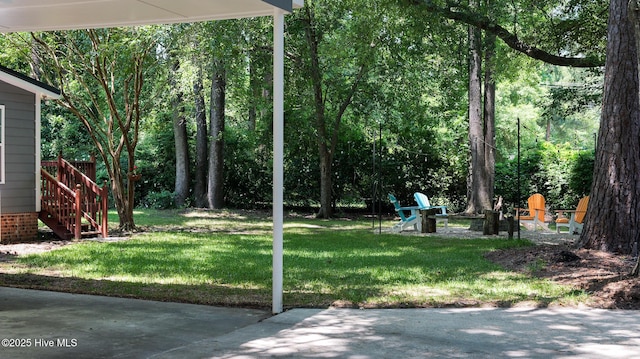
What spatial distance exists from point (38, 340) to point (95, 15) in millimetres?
4165

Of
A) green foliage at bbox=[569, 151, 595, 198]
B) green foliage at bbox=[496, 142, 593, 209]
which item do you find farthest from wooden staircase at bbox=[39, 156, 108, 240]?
green foliage at bbox=[569, 151, 595, 198]

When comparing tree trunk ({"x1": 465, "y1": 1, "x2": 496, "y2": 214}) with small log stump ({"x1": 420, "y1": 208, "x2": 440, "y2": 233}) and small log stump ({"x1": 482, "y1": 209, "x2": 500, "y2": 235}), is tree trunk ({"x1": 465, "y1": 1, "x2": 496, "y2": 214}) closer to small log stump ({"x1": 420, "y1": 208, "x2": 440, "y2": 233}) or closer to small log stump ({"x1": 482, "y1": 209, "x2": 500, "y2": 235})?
small log stump ({"x1": 420, "y1": 208, "x2": 440, "y2": 233})

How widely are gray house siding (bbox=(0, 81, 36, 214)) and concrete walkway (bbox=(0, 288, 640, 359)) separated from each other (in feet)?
23.0

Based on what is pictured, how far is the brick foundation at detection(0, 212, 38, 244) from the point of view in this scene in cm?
1319

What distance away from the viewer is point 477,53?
1950 centimetres


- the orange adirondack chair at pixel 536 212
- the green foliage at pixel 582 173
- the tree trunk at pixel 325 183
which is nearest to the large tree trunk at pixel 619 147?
the orange adirondack chair at pixel 536 212

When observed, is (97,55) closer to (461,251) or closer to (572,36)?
(461,251)

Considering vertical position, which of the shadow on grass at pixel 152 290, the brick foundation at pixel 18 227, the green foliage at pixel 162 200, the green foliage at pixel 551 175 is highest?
the green foliage at pixel 551 175

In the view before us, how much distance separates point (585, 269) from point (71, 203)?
10.0m

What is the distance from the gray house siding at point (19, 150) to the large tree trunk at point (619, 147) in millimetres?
10342

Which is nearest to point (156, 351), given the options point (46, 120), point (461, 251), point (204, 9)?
point (204, 9)

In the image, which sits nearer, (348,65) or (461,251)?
(461,251)

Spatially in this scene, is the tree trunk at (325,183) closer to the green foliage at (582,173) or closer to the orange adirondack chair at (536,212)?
the orange adirondack chair at (536,212)

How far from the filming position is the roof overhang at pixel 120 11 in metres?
6.92
